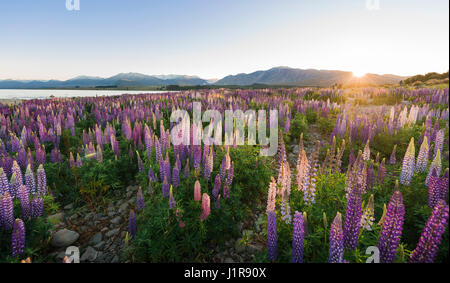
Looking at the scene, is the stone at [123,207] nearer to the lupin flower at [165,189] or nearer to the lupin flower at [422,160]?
the lupin flower at [165,189]

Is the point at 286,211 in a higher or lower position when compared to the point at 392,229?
lower

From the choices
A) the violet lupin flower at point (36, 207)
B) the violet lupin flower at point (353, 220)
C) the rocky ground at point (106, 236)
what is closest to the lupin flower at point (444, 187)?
the violet lupin flower at point (353, 220)

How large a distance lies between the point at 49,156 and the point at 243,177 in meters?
4.85

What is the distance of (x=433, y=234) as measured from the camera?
6.15 ft

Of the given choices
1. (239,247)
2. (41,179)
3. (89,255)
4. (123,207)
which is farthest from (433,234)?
(41,179)

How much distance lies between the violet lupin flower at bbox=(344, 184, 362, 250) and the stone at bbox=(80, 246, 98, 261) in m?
3.50

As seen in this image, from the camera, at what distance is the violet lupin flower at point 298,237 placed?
2170 mm

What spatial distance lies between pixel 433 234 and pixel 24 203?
468 centimetres

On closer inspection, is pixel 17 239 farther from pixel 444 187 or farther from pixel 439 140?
pixel 439 140

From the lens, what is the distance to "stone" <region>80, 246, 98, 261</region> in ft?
10.5

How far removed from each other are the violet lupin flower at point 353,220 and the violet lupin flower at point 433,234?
48cm

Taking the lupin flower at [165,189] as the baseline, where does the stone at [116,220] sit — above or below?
below
